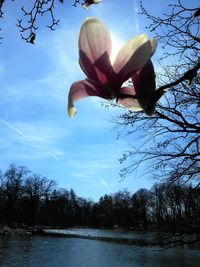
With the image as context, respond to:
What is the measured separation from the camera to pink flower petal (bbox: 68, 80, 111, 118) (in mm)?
591

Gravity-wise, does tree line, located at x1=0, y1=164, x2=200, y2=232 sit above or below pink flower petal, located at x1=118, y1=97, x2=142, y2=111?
above

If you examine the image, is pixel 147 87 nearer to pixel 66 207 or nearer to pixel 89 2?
pixel 89 2

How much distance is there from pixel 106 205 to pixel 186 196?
3432 inches

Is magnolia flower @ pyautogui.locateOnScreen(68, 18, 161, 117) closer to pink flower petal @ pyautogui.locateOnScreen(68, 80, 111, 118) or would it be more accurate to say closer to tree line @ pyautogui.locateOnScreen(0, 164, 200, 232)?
pink flower petal @ pyautogui.locateOnScreen(68, 80, 111, 118)

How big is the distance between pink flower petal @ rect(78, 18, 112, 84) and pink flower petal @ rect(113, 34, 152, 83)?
16 millimetres

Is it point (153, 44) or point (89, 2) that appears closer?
point (153, 44)

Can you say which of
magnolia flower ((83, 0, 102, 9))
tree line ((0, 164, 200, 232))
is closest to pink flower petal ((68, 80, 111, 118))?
magnolia flower ((83, 0, 102, 9))

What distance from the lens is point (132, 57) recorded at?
557mm

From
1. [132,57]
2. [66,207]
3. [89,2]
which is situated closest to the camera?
[132,57]

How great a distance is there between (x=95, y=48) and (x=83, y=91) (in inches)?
2.7

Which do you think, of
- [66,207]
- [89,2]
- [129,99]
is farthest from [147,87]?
[66,207]

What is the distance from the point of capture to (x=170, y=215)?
24.8 ft

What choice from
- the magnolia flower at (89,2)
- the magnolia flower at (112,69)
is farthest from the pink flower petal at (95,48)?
the magnolia flower at (89,2)

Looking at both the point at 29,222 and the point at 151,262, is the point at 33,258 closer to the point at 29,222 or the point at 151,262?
the point at 151,262
